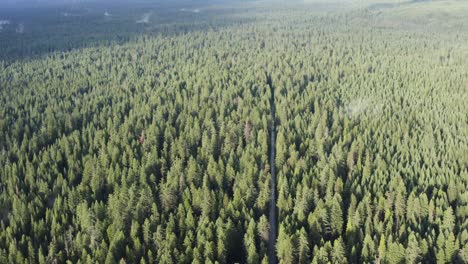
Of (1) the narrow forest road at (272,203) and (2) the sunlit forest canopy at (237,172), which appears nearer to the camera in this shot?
(2) the sunlit forest canopy at (237,172)

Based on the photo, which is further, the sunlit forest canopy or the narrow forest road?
the narrow forest road

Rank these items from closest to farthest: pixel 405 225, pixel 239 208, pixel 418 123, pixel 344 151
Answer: pixel 405 225, pixel 239 208, pixel 344 151, pixel 418 123

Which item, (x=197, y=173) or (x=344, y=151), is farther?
(x=344, y=151)

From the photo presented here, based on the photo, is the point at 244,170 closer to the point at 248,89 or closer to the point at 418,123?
the point at 418,123

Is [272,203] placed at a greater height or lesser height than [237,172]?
lesser

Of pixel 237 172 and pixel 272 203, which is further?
pixel 237 172

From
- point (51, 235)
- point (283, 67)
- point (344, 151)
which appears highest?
point (283, 67)

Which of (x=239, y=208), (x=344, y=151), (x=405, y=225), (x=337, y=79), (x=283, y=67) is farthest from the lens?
(x=283, y=67)

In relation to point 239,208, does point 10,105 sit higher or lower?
higher

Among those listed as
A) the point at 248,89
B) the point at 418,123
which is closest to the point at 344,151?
the point at 418,123

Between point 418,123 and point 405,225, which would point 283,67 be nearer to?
point 418,123

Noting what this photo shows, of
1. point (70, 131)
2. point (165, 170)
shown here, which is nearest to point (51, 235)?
point (165, 170)
